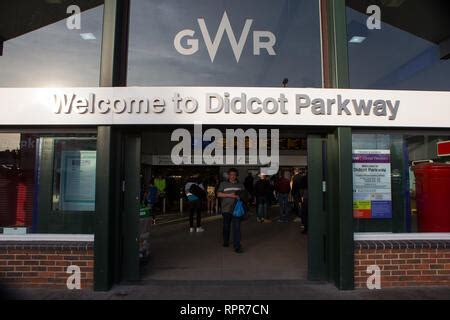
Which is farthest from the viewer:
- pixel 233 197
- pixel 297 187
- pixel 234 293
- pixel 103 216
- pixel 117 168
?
pixel 297 187

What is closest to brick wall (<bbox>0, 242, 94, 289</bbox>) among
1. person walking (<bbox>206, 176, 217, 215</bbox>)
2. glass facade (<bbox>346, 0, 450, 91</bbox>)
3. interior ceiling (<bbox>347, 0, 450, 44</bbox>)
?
glass facade (<bbox>346, 0, 450, 91</bbox>)

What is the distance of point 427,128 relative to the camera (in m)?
5.24

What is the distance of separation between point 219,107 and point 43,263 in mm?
3184

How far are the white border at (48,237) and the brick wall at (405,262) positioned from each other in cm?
377

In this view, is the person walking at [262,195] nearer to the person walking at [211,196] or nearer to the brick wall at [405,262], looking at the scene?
the person walking at [211,196]

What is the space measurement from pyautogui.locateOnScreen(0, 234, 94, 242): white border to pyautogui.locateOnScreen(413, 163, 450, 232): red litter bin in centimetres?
492

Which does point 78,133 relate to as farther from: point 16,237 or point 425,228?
point 425,228

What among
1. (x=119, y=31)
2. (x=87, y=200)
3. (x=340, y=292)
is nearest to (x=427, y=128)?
(x=340, y=292)

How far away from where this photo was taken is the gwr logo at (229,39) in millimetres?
5859

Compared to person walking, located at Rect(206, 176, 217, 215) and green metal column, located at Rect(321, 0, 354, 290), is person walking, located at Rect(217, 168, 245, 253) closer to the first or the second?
green metal column, located at Rect(321, 0, 354, 290)

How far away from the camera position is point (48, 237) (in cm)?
507

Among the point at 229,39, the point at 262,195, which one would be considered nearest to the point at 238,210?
the point at 229,39

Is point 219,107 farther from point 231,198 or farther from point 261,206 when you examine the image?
point 261,206

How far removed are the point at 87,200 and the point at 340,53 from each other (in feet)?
13.8
